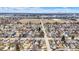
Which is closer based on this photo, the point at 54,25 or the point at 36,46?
the point at 36,46

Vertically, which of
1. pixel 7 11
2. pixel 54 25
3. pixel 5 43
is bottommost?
pixel 5 43

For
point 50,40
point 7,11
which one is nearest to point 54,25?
point 50,40
